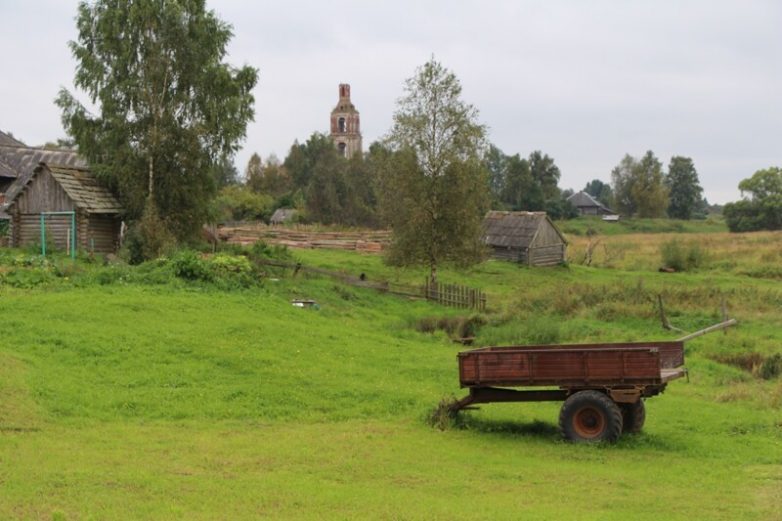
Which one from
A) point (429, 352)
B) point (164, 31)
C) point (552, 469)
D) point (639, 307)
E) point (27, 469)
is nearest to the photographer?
point (27, 469)

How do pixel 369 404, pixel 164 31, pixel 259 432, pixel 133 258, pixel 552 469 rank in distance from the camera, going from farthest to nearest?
1. pixel 164 31
2. pixel 133 258
3. pixel 369 404
4. pixel 259 432
5. pixel 552 469

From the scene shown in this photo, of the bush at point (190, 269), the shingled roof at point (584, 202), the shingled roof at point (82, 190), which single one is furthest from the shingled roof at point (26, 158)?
the shingled roof at point (584, 202)

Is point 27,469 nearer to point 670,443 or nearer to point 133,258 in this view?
point 670,443

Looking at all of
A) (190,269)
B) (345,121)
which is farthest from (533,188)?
(190,269)

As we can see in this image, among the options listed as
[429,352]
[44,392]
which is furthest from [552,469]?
[429,352]

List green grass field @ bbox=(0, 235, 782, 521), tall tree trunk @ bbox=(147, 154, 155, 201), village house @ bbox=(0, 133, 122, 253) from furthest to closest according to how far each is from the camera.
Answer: tall tree trunk @ bbox=(147, 154, 155, 201)
village house @ bbox=(0, 133, 122, 253)
green grass field @ bbox=(0, 235, 782, 521)

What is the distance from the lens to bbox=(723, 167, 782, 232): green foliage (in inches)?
4013

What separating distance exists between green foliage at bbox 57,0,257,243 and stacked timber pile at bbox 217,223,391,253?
1844 cm

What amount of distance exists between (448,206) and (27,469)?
32.9 metres

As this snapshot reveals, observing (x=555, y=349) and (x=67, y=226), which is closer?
(x=555, y=349)

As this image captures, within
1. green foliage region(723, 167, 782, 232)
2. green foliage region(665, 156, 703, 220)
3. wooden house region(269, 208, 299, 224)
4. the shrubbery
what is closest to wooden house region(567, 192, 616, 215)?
green foliage region(665, 156, 703, 220)

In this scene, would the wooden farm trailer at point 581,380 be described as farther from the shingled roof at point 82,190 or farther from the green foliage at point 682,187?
the green foliage at point 682,187

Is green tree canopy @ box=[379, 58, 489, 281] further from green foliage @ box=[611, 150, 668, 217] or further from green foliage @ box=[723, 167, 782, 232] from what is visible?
green foliage @ box=[611, 150, 668, 217]

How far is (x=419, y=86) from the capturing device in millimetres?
44469
